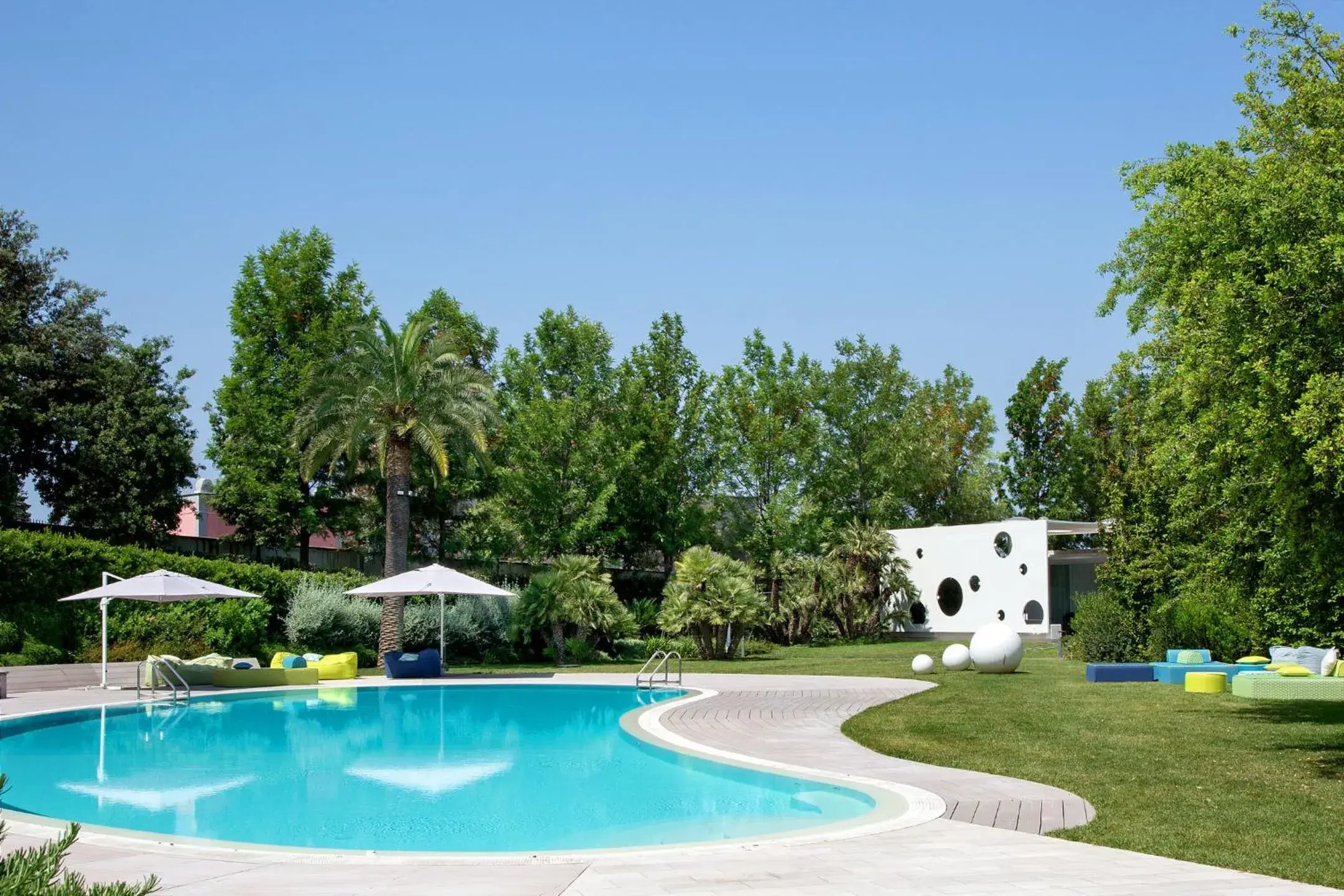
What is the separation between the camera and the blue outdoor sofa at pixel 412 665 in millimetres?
24859

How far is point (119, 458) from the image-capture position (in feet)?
112

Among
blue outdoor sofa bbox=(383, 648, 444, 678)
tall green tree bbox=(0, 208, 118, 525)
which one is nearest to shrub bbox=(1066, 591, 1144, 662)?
blue outdoor sofa bbox=(383, 648, 444, 678)

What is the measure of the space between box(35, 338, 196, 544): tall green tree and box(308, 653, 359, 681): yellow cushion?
12300 millimetres

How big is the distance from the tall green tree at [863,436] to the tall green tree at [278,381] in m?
20.0

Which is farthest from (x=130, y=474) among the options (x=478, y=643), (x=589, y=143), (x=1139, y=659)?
(x=1139, y=659)

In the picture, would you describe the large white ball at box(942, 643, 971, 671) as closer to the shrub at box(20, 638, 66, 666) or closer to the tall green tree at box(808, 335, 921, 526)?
the shrub at box(20, 638, 66, 666)

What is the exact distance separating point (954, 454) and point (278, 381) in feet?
108

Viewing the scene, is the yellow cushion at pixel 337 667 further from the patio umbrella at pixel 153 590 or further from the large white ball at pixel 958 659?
the large white ball at pixel 958 659

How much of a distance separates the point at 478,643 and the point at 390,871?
25428 millimetres

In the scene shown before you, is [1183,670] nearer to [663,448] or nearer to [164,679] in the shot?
[164,679]

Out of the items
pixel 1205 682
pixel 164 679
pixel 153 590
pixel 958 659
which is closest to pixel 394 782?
pixel 164 679

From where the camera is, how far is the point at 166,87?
2064cm

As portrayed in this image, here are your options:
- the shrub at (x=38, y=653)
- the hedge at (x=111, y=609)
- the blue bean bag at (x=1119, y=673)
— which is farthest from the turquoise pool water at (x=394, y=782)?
the blue bean bag at (x=1119, y=673)

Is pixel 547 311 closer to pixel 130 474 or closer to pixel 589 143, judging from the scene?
pixel 130 474
